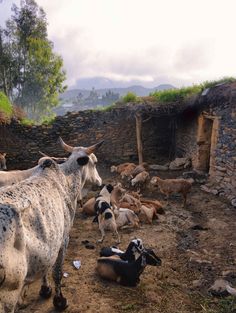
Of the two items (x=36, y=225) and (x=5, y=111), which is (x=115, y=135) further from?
(x=36, y=225)

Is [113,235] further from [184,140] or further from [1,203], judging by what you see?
[184,140]

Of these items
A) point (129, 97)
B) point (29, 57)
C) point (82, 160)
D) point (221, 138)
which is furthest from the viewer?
point (29, 57)

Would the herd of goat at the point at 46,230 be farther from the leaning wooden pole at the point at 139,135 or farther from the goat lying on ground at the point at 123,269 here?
the leaning wooden pole at the point at 139,135

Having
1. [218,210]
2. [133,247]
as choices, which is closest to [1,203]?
[133,247]

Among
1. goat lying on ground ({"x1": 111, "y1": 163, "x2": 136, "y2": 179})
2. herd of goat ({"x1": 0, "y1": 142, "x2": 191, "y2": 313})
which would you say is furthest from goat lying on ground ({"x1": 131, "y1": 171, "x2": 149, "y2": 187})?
herd of goat ({"x1": 0, "y1": 142, "x2": 191, "y2": 313})

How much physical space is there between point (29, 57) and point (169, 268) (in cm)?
2854

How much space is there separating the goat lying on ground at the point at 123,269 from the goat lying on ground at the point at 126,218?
8.44 ft

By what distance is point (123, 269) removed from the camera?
18.9 ft

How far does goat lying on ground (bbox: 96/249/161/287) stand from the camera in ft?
18.9

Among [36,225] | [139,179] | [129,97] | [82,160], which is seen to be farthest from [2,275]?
[129,97]

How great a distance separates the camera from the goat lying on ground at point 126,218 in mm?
8562

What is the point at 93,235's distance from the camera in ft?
27.0

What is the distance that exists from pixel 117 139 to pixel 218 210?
24.5 feet

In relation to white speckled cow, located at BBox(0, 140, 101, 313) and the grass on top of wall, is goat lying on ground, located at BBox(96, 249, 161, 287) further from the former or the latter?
the grass on top of wall
